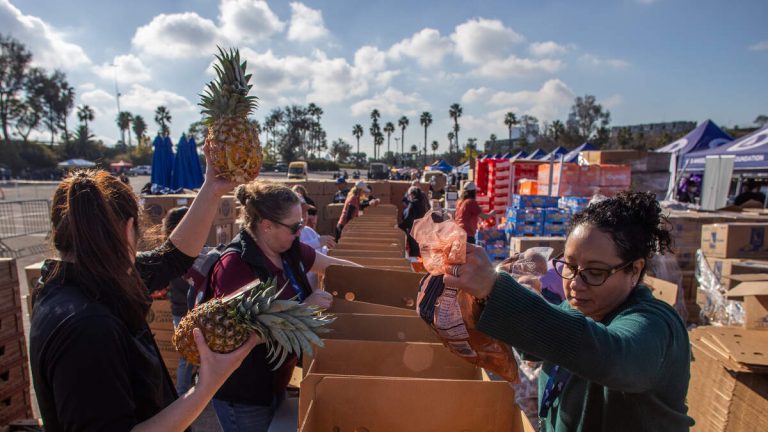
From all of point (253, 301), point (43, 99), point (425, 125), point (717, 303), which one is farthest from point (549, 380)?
point (425, 125)

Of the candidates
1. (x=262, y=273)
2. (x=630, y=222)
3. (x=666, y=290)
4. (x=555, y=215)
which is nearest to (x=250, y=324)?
(x=262, y=273)

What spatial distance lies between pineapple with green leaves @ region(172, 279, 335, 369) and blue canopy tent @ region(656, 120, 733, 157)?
16.5 metres

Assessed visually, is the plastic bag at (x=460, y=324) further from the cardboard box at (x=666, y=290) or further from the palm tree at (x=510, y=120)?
the palm tree at (x=510, y=120)

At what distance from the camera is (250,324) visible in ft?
4.37

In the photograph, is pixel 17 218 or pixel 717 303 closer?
pixel 717 303

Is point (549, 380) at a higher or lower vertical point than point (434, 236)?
lower

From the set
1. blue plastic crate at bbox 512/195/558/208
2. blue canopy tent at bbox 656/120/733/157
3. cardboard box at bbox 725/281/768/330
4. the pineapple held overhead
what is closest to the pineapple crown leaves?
the pineapple held overhead

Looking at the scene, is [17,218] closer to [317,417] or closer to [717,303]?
[317,417]

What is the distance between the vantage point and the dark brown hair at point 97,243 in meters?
1.22

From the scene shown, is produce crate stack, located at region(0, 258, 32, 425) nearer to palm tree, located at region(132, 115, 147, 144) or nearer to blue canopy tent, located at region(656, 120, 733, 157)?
blue canopy tent, located at region(656, 120, 733, 157)

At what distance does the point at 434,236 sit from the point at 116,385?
3.15 ft

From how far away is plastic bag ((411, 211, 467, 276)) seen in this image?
991 mm

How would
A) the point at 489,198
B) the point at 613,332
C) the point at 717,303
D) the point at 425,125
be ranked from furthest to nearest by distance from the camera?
1. the point at 425,125
2. the point at 489,198
3. the point at 717,303
4. the point at 613,332

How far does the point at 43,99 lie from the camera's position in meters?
51.8
